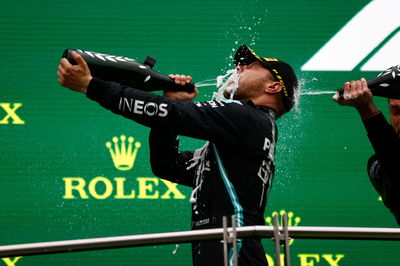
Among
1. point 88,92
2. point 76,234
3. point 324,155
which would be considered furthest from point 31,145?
point 324,155

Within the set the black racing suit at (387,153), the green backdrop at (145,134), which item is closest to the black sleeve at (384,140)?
the black racing suit at (387,153)

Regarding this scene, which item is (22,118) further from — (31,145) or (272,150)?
(272,150)

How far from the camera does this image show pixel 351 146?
128 inches

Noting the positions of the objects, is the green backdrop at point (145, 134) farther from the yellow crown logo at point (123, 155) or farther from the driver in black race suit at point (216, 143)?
the driver in black race suit at point (216, 143)

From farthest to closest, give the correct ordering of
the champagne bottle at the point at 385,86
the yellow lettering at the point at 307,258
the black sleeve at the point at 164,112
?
1. the yellow lettering at the point at 307,258
2. the champagne bottle at the point at 385,86
3. the black sleeve at the point at 164,112

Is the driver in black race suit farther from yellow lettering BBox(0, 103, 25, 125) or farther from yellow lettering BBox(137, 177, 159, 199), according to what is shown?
yellow lettering BBox(0, 103, 25, 125)

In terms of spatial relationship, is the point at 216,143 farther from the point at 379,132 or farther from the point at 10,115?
the point at 10,115

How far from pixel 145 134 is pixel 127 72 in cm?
83

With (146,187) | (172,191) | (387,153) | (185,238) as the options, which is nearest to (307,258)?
(172,191)

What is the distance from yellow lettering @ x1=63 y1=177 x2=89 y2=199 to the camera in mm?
3098

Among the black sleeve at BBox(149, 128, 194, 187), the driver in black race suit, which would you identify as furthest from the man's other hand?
the black sleeve at BBox(149, 128, 194, 187)

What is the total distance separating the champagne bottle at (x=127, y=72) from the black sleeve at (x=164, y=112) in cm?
15

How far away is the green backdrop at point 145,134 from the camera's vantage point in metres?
3.09

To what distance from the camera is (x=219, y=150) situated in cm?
230
